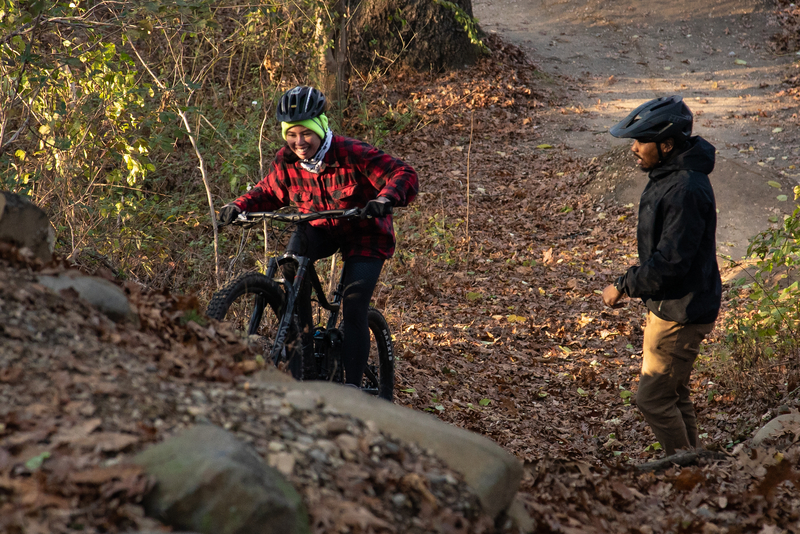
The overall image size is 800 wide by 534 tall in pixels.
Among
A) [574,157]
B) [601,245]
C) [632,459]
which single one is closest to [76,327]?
[632,459]

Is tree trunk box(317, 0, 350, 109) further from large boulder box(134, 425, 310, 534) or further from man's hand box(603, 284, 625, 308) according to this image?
large boulder box(134, 425, 310, 534)

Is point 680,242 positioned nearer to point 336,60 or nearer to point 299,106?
point 299,106

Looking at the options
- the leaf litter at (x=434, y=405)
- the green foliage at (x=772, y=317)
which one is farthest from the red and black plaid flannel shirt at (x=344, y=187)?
the green foliage at (x=772, y=317)

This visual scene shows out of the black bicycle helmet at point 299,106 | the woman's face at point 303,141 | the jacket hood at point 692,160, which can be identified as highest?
the black bicycle helmet at point 299,106

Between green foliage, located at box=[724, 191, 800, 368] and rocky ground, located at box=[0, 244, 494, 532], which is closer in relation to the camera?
rocky ground, located at box=[0, 244, 494, 532]

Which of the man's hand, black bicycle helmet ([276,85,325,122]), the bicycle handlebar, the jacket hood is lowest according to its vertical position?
the man's hand

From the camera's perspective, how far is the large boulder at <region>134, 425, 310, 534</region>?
213cm

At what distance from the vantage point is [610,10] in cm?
2273

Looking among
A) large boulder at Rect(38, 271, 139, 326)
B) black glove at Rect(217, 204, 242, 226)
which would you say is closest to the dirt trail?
black glove at Rect(217, 204, 242, 226)

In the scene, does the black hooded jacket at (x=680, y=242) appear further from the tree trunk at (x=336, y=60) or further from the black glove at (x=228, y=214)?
the tree trunk at (x=336, y=60)

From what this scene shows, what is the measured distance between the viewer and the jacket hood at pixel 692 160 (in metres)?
4.14

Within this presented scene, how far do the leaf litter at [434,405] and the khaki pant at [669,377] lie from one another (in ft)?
1.00

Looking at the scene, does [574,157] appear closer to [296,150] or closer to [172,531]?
[296,150]

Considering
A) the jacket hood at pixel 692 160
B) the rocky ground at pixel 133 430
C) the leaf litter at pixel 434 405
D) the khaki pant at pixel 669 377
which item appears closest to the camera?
the rocky ground at pixel 133 430
